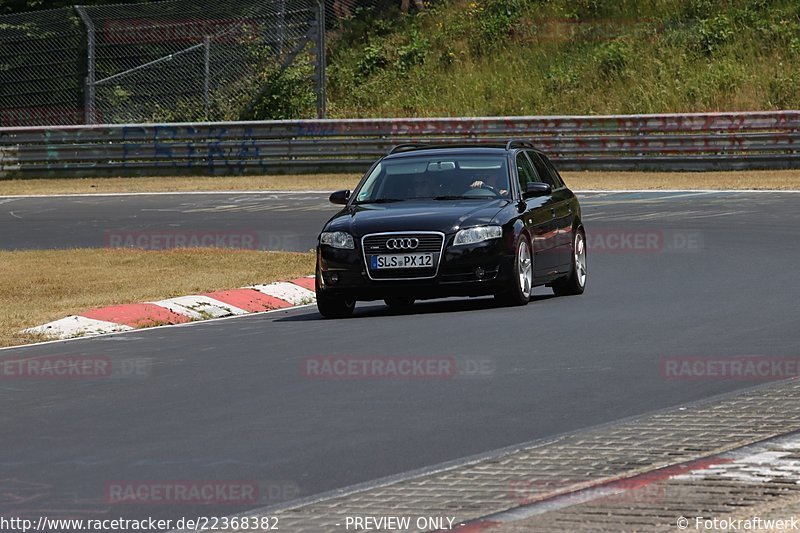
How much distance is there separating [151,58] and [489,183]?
24.8 metres

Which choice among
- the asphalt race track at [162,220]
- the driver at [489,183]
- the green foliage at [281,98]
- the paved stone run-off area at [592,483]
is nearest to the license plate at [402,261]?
the driver at [489,183]

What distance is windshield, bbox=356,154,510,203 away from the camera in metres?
15.4

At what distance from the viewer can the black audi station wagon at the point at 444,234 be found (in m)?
14.3

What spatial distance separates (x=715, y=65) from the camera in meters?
39.9

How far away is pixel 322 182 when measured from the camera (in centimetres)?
3444

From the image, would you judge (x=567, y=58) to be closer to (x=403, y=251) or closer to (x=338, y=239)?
(x=338, y=239)

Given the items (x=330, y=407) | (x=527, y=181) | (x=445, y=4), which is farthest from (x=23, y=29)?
(x=330, y=407)

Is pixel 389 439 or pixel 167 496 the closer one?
pixel 167 496

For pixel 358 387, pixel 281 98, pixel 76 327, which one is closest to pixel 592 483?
pixel 358 387

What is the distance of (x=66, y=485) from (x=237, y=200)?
2367 cm

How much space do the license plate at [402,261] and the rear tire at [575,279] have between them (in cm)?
223

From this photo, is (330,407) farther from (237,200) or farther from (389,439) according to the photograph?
(237,200)

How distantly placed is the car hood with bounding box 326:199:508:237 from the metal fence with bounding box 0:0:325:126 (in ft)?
72.3

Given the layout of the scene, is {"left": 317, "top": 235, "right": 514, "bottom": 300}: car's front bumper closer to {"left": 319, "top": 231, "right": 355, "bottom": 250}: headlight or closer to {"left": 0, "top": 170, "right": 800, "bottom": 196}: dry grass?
{"left": 319, "top": 231, "right": 355, "bottom": 250}: headlight
